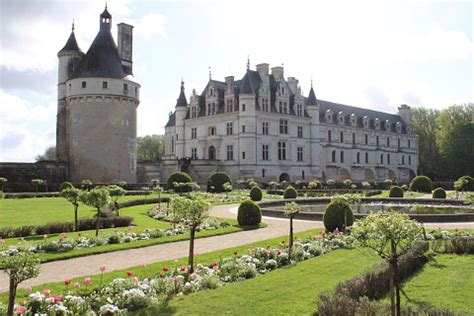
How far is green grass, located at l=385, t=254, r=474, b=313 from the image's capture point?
747 centimetres

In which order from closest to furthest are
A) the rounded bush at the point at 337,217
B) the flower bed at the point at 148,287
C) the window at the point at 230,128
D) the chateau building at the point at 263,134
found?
the flower bed at the point at 148,287 → the rounded bush at the point at 337,217 → the chateau building at the point at 263,134 → the window at the point at 230,128

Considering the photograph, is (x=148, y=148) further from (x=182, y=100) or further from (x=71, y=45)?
(x=71, y=45)

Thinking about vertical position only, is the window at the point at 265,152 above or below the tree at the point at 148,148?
below

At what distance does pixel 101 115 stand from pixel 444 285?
3701cm

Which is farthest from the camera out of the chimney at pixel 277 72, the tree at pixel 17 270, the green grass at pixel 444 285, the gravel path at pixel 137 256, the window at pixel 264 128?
the chimney at pixel 277 72

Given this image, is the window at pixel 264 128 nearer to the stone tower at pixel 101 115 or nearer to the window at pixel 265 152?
the window at pixel 265 152

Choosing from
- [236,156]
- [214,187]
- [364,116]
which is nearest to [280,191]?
[214,187]

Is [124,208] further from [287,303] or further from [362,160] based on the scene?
[362,160]

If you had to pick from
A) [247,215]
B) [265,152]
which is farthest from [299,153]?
[247,215]

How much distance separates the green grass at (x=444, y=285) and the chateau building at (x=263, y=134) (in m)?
38.1

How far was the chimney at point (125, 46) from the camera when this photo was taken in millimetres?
46438

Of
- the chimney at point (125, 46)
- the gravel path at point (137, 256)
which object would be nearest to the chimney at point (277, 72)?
the chimney at point (125, 46)

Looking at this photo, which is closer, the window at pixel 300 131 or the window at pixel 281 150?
the window at pixel 281 150

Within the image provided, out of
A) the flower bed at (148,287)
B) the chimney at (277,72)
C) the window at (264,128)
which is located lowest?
the flower bed at (148,287)
